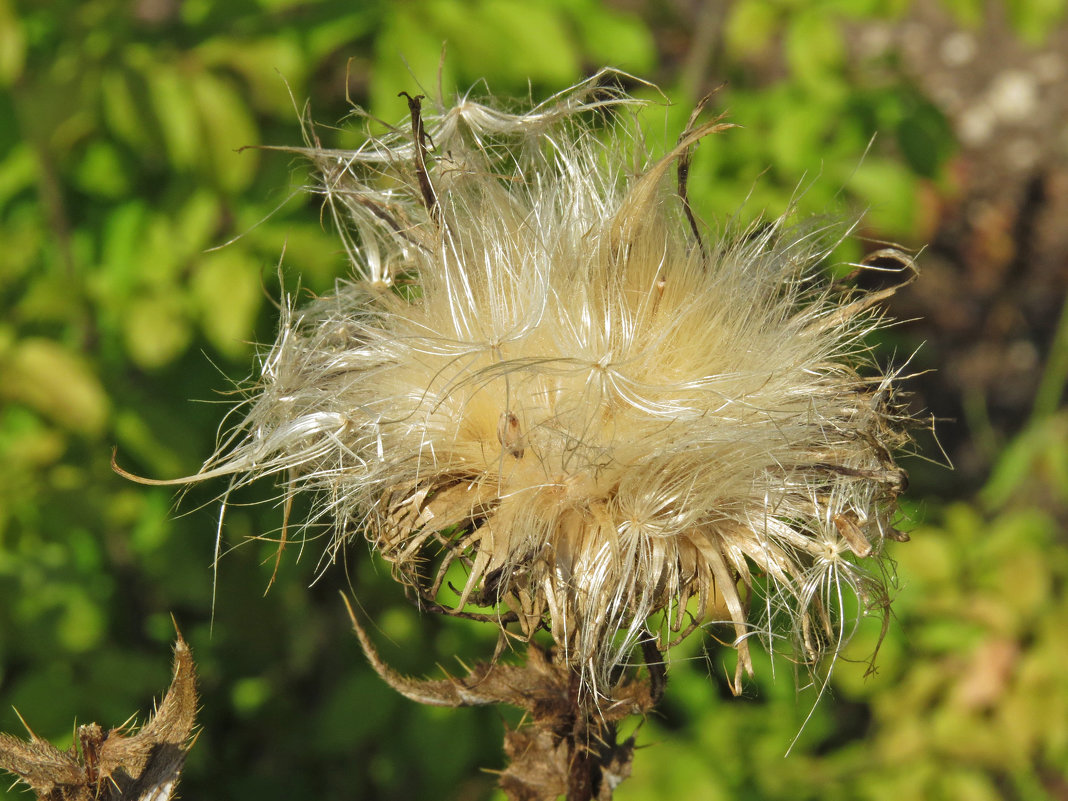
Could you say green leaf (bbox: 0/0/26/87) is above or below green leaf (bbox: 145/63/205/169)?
above

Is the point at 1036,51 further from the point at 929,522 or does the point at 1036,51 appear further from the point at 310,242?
the point at 310,242

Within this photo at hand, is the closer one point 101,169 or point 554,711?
point 554,711

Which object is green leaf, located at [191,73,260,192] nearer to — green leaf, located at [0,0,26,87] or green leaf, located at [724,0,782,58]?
green leaf, located at [0,0,26,87]

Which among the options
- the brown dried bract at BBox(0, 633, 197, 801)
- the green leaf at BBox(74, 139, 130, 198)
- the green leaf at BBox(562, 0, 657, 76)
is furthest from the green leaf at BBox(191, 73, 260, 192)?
the brown dried bract at BBox(0, 633, 197, 801)

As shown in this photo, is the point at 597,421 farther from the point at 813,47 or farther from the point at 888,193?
the point at 813,47

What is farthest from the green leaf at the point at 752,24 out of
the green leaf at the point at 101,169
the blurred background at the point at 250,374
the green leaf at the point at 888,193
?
the green leaf at the point at 101,169

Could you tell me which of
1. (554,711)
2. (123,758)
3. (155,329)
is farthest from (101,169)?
(554,711)

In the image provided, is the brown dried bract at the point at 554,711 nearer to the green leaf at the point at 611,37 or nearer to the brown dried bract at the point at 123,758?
the brown dried bract at the point at 123,758

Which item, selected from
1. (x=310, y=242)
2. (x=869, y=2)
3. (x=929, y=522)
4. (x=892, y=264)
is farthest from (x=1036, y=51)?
(x=310, y=242)
